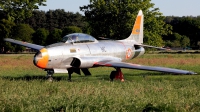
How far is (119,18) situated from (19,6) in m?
36.5

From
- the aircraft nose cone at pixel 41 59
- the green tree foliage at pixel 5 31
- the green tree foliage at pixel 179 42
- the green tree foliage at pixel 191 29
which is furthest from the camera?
the green tree foliage at pixel 191 29

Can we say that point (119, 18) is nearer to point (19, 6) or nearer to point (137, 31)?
point (19, 6)

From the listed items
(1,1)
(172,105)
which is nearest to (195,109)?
(172,105)

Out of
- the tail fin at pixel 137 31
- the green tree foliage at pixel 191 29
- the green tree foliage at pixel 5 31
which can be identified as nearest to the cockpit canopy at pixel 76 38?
the tail fin at pixel 137 31

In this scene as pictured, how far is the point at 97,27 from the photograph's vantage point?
8131cm

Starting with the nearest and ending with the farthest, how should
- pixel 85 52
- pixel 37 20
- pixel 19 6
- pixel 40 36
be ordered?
pixel 85 52 → pixel 19 6 → pixel 40 36 → pixel 37 20

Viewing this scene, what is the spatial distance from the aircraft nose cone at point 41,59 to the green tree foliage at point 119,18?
5807 centimetres

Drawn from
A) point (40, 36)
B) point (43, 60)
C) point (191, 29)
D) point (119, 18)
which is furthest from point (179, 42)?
point (43, 60)

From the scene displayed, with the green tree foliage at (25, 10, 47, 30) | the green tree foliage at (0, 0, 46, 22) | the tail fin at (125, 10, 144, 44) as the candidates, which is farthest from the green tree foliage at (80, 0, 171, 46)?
the green tree foliage at (25, 10, 47, 30)

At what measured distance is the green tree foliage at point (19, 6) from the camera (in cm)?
4559

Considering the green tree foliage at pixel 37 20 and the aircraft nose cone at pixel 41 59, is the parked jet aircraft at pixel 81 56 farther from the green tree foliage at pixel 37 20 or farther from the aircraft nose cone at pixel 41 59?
the green tree foliage at pixel 37 20

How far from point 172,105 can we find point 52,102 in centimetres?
281

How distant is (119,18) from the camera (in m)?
81.4

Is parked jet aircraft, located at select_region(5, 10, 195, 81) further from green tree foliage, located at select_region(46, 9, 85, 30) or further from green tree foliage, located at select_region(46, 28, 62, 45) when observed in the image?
green tree foliage, located at select_region(46, 9, 85, 30)
